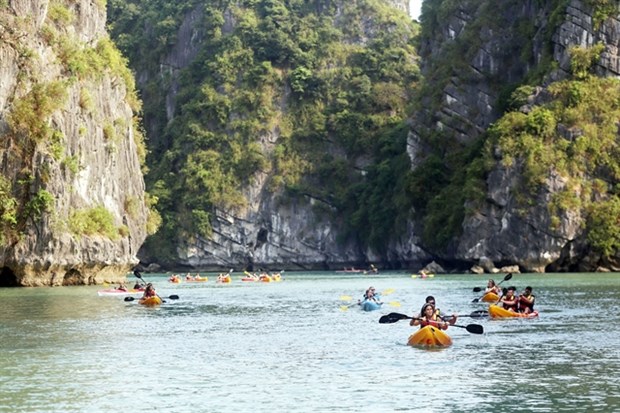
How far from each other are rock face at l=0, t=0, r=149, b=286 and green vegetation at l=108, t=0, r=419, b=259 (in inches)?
1708

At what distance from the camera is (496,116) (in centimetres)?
9144

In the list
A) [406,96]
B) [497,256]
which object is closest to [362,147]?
[406,96]

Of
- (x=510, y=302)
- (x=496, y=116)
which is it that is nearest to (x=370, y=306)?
(x=510, y=302)

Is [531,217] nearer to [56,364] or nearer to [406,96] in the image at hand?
[406,96]

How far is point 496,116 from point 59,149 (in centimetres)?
4270

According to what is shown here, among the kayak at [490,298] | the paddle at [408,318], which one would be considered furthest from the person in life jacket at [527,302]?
the paddle at [408,318]

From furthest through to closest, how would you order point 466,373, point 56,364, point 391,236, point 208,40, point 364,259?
point 208,40
point 364,259
point 391,236
point 56,364
point 466,373

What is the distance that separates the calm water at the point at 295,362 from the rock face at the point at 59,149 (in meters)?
19.1

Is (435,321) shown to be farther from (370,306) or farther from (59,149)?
(59,149)

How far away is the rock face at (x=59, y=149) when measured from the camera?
60938mm

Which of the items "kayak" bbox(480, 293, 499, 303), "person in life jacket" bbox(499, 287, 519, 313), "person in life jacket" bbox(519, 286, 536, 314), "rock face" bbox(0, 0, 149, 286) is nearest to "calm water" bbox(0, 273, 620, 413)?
"person in life jacket" bbox(519, 286, 536, 314)

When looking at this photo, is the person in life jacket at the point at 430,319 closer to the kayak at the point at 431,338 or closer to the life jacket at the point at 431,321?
the life jacket at the point at 431,321

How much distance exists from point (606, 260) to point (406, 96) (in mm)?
47496

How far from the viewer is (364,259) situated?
117375 mm
